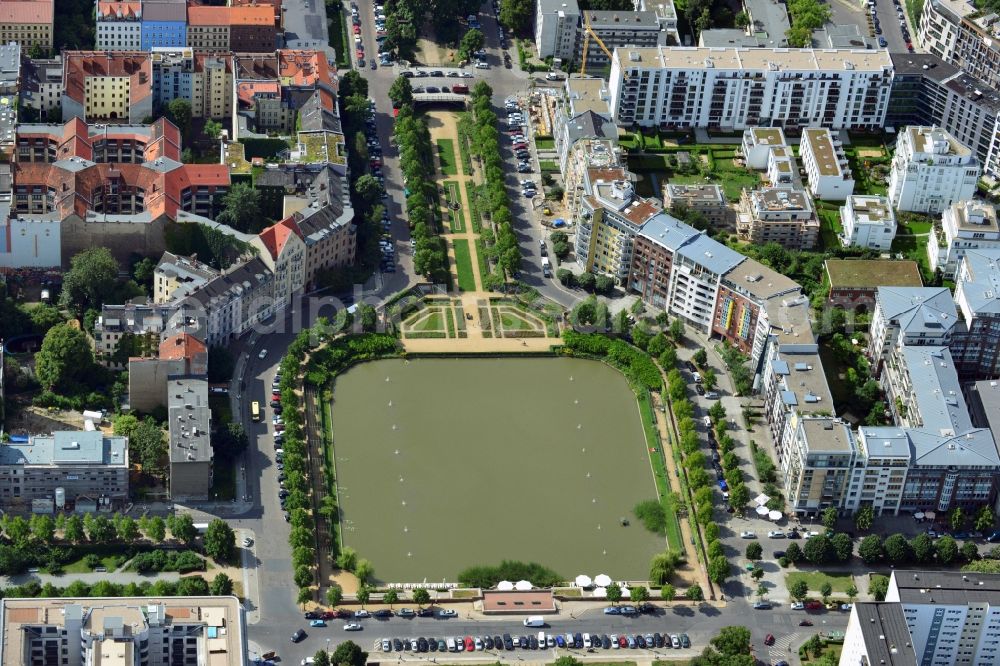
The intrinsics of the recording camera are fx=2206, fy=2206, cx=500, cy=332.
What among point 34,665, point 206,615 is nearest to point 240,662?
point 206,615

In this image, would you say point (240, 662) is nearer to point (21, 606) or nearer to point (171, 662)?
point (171, 662)

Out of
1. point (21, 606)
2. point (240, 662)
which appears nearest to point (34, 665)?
point (21, 606)

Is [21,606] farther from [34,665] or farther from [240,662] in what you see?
[240,662]

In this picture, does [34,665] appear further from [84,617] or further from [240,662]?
[240,662]

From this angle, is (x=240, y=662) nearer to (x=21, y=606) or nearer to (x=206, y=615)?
(x=206, y=615)
